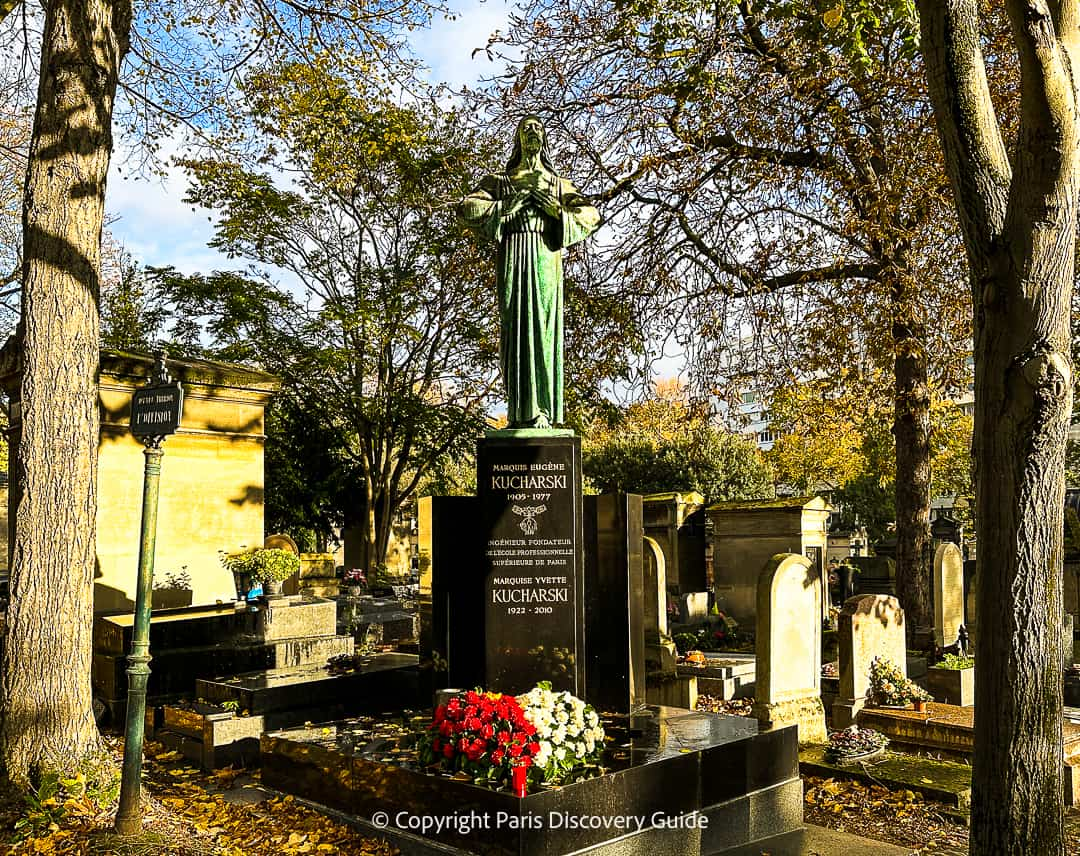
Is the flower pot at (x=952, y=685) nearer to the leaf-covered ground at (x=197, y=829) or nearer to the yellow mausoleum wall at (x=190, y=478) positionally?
the leaf-covered ground at (x=197, y=829)

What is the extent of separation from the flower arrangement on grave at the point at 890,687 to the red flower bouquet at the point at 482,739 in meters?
5.34

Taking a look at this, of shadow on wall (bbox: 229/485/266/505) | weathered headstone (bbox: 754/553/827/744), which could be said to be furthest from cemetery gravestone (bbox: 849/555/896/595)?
shadow on wall (bbox: 229/485/266/505)

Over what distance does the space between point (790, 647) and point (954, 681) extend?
98.6 inches

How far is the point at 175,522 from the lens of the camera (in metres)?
13.2

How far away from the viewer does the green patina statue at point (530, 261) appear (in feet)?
25.7

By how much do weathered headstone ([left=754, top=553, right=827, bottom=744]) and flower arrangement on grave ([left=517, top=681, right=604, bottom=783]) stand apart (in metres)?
3.10

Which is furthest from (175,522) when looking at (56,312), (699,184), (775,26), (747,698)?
(775,26)

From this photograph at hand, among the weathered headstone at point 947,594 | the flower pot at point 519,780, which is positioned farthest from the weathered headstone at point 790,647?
the weathered headstone at point 947,594

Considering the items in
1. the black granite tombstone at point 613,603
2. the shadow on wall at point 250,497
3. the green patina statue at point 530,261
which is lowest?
the black granite tombstone at point 613,603

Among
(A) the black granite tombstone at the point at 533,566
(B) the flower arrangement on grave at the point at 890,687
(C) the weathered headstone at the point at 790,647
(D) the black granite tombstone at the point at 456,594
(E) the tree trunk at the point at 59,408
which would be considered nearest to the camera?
(E) the tree trunk at the point at 59,408

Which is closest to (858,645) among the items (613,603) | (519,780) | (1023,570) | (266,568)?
(613,603)

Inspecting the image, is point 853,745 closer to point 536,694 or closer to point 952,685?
point 952,685

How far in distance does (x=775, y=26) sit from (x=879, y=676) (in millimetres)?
10131

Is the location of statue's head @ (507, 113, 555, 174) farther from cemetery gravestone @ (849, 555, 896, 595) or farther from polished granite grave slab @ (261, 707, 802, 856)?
cemetery gravestone @ (849, 555, 896, 595)
